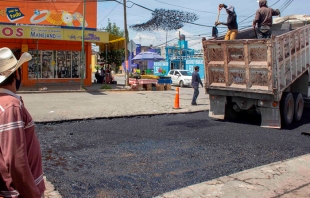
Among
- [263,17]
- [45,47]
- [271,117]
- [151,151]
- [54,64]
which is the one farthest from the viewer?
[54,64]

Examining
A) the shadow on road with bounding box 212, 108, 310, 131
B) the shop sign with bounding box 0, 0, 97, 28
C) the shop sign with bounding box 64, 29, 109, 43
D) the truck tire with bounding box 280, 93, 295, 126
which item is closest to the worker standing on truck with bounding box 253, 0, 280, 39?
the truck tire with bounding box 280, 93, 295, 126

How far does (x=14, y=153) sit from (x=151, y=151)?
5.03 m

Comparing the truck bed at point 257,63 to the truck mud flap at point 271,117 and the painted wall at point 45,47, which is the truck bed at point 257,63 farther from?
the painted wall at point 45,47

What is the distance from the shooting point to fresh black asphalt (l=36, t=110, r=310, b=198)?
523 cm

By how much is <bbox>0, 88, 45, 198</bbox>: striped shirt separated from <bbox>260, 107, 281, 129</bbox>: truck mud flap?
8114 mm

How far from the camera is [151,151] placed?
279 inches

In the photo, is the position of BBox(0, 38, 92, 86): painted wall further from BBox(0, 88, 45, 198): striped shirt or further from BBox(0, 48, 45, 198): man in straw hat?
BBox(0, 88, 45, 198): striped shirt

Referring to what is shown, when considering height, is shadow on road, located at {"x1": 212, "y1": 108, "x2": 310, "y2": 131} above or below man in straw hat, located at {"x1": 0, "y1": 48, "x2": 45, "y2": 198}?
below

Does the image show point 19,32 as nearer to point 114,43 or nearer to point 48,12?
point 48,12

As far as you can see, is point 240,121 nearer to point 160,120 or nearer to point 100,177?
point 160,120

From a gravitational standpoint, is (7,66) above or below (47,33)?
below

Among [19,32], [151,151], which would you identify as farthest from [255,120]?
[19,32]

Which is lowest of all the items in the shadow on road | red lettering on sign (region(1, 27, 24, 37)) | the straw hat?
the shadow on road

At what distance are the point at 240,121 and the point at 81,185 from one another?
274 inches
